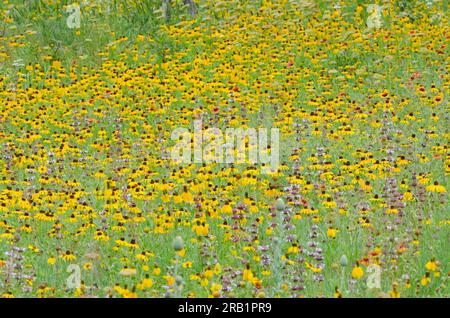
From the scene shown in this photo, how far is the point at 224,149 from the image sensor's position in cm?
786

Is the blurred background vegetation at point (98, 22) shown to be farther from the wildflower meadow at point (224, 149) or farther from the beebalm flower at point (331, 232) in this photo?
the beebalm flower at point (331, 232)

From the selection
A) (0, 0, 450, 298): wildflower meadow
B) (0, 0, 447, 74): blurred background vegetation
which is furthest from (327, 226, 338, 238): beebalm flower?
(0, 0, 447, 74): blurred background vegetation

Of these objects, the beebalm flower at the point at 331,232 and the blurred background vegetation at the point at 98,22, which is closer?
the beebalm flower at the point at 331,232

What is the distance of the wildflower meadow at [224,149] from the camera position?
17.2ft

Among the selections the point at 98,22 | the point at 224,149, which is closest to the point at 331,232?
the point at 224,149

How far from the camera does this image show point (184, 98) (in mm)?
9984

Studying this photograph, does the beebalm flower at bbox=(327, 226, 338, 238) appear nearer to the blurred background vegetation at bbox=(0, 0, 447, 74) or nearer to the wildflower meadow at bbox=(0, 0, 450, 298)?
the wildflower meadow at bbox=(0, 0, 450, 298)

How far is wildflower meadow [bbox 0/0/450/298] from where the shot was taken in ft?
17.2

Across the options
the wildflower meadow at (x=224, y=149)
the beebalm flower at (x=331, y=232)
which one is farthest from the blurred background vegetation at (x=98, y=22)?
the beebalm flower at (x=331, y=232)

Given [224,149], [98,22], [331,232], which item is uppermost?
[98,22]

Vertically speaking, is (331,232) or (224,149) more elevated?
(224,149)

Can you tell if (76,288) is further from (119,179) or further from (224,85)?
(224,85)

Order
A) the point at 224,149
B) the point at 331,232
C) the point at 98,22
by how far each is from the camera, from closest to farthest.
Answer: the point at 331,232
the point at 224,149
the point at 98,22

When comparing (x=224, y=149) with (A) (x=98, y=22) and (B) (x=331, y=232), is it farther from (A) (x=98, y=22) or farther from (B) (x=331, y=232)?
(A) (x=98, y=22)
